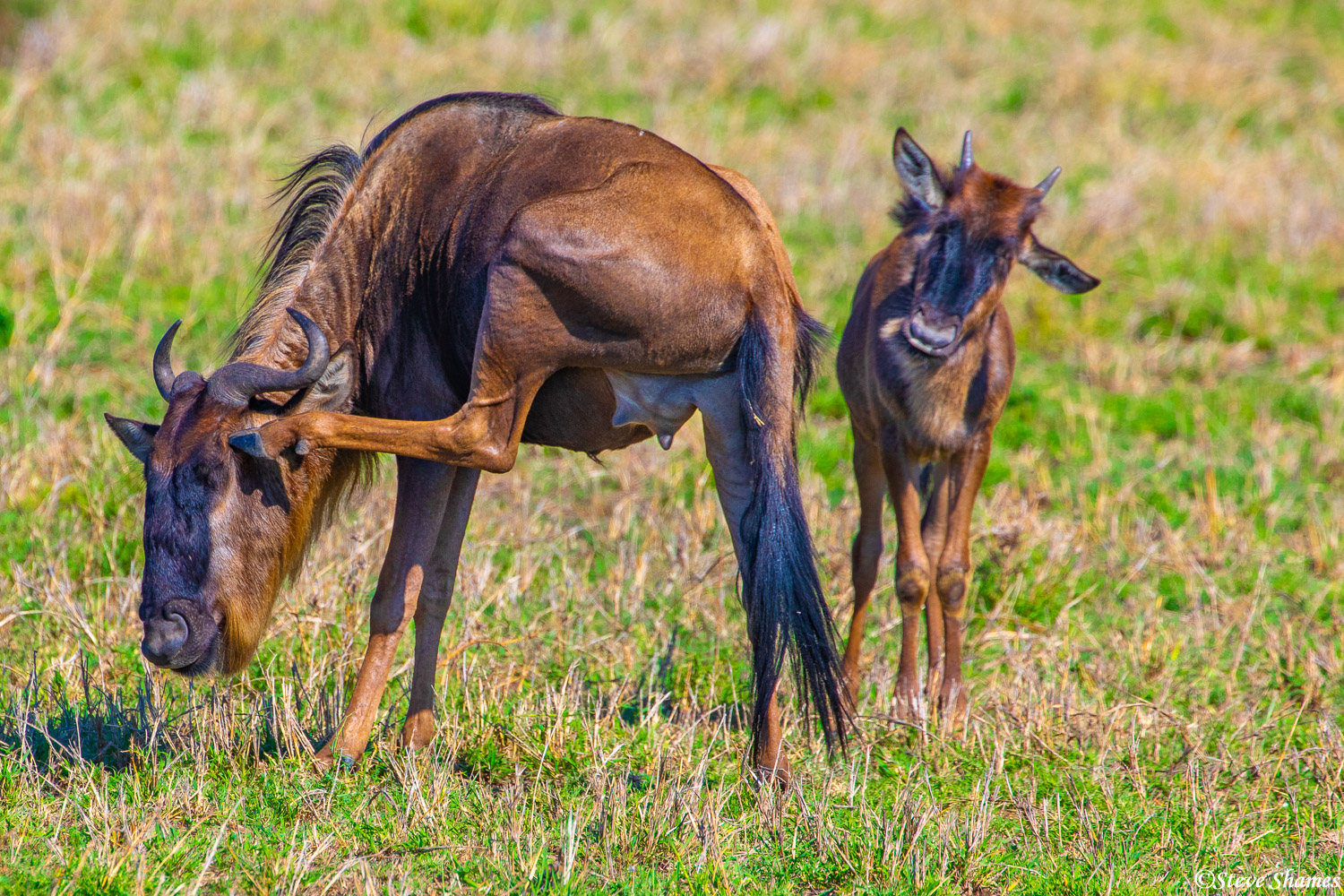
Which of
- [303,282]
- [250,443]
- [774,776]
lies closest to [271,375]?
[250,443]

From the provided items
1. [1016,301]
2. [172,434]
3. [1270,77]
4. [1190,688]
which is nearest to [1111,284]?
[1016,301]

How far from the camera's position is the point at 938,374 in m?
5.42

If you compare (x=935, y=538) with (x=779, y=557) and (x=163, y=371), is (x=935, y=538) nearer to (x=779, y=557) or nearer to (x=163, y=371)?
(x=779, y=557)

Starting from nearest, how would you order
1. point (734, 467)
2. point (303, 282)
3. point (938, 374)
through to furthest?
point (734, 467)
point (303, 282)
point (938, 374)

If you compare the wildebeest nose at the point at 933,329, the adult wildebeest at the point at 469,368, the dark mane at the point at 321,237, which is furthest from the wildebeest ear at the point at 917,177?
the dark mane at the point at 321,237

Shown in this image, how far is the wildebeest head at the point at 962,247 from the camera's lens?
5.20 metres

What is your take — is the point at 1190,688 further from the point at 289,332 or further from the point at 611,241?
the point at 289,332

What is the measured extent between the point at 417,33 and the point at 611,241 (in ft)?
38.1

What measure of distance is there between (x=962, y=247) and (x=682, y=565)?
6.27 feet

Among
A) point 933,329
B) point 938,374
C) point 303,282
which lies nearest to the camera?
point 303,282

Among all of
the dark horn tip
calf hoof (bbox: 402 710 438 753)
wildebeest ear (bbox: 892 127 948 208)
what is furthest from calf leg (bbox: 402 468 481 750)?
wildebeest ear (bbox: 892 127 948 208)

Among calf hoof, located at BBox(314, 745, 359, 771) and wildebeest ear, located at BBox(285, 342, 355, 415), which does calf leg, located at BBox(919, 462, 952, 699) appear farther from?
wildebeest ear, located at BBox(285, 342, 355, 415)

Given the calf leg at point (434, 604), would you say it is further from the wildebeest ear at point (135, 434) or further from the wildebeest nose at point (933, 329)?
the wildebeest nose at point (933, 329)

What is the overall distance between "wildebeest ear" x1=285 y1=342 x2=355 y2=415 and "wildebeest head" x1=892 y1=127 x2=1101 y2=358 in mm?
2156
